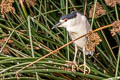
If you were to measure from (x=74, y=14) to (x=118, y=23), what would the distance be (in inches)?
33.0

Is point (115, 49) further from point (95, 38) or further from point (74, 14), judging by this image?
point (95, 38)

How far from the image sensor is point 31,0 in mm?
2576

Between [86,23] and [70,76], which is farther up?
[86,23]

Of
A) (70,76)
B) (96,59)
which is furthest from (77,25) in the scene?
(96,59)

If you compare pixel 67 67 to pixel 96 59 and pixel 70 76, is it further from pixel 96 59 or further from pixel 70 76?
pixel 96 59

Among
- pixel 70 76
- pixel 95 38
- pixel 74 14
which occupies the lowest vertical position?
pixel 70 76

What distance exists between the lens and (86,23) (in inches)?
103

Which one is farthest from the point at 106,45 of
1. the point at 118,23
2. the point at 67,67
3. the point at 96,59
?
the point at 118,23

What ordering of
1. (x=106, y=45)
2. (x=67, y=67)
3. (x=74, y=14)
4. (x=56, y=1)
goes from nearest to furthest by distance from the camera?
1. (x=67, y=67)
2. (x=74, y=14)
3. (x=106, y=45)
4. (x=56, y=1)

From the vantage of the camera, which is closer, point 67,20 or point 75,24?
point 67,20

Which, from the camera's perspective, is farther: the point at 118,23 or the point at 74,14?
the point at 74,14

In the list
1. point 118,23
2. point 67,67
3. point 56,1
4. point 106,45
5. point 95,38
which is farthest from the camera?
point 56,1

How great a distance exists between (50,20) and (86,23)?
559mm

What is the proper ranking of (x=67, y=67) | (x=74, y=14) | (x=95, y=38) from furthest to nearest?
(x=74, y=14) < (x=67, y=67) < (x=95, y=38)
